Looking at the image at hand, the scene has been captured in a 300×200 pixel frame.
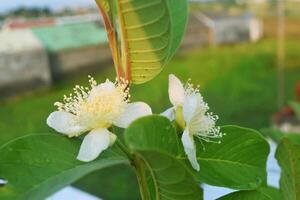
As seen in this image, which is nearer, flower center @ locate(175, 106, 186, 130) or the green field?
flower center @ locate(175, 106, 186, 130)

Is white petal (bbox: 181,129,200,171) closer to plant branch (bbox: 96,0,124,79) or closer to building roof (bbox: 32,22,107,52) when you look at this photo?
plant branch (bbox: 96,0,124,79)

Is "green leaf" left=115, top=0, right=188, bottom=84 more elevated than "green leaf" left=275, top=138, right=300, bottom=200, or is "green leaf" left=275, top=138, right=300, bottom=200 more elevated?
"green leaf" left=115, top=0, right=188, bottom=84

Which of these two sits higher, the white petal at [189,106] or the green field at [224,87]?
the white petal at [189,106]

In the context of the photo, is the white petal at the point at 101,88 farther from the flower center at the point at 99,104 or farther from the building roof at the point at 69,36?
the building roof at the point at 69,36

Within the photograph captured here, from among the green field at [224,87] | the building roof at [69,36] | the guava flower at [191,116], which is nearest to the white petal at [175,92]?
the guava flower at [191,116]

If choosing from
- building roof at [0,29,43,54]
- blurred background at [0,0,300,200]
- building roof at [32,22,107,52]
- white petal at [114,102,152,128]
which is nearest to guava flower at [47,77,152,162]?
white petal at [114,102,152,128]
